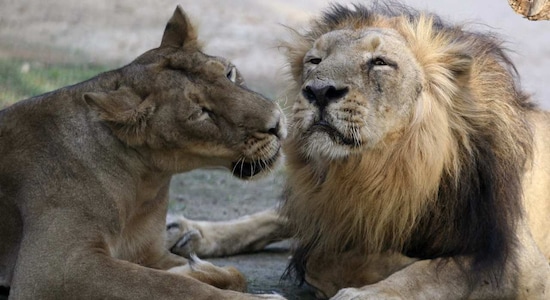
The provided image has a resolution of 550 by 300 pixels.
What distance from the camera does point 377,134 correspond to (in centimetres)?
406

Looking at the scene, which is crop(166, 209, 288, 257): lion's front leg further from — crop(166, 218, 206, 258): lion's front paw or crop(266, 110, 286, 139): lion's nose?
crop(266, 110, 286, 139): lion's nose

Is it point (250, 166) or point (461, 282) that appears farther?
point (461, 282)

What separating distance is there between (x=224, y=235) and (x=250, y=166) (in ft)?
4.68

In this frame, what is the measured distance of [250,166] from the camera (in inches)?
152

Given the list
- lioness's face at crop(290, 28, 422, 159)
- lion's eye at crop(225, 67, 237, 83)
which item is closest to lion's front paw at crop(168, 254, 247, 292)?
lioness's face at crop(290, 28, 422, 159)

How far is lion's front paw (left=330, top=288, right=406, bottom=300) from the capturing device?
12.9ft

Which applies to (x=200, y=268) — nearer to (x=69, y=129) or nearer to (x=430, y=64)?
(x=69, y=129)

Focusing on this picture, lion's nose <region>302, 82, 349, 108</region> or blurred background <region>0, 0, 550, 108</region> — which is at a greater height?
blurred background <region>0, 0, 550, 108</region>

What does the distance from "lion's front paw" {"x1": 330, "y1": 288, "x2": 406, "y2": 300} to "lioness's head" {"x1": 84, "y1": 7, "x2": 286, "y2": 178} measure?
515mm

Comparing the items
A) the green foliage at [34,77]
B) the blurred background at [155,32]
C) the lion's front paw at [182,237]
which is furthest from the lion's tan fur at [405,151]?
the blurred background at [155,32]

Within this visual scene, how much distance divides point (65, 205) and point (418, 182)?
4.16ft

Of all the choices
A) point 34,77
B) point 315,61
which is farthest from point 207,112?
point 34,77

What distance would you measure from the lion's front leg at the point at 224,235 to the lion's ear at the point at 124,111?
1.25 m

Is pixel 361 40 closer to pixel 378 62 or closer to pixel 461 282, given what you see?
pixel 378 62
